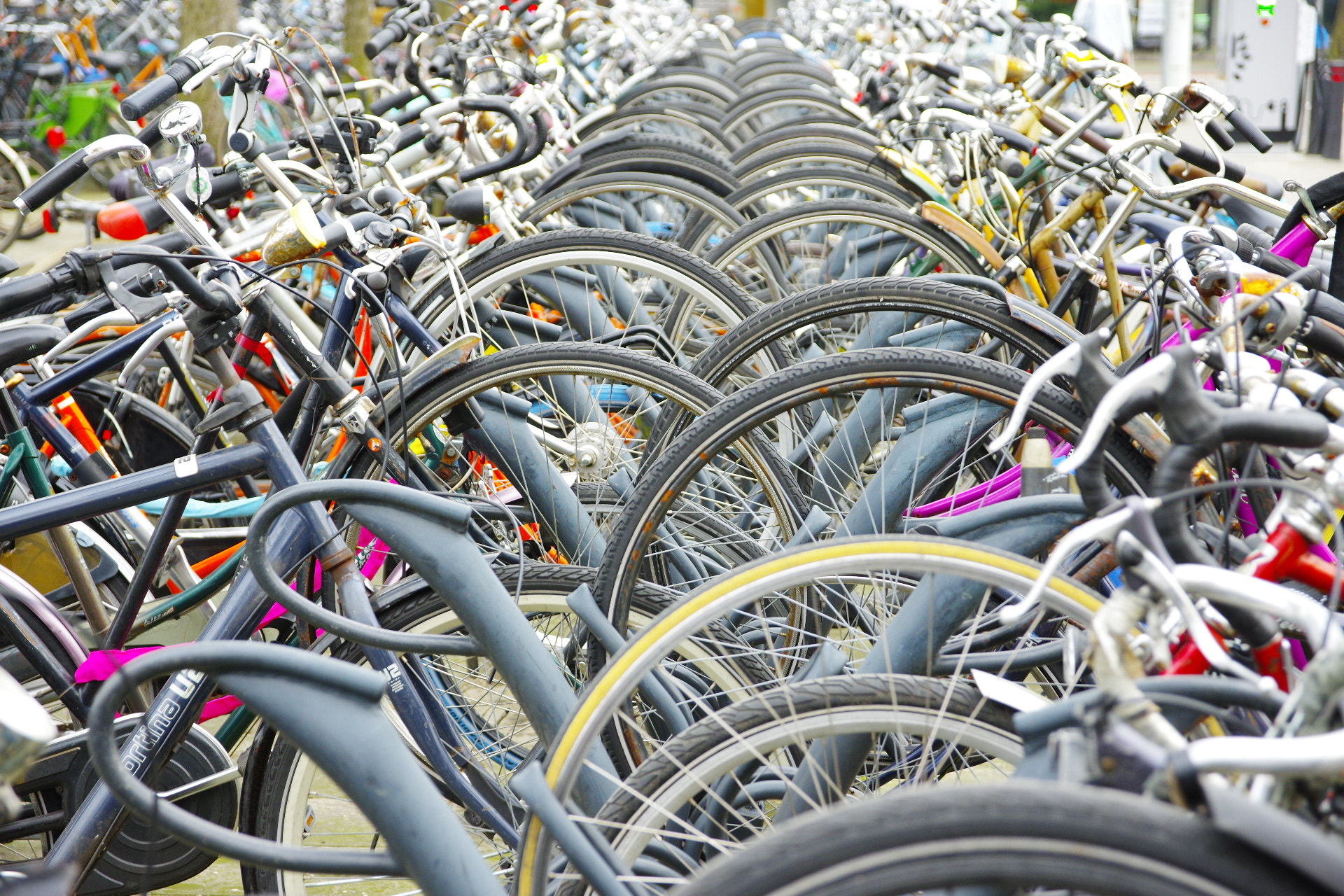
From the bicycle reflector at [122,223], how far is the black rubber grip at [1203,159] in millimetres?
2442

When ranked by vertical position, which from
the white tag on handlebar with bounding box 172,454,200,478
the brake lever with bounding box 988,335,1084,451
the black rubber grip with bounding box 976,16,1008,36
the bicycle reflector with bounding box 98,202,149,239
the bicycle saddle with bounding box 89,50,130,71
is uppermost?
the bicycle saddle with bounding box 89,50,130,71

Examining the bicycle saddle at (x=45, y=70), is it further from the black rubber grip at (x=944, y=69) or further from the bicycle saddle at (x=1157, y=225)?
the bicycle saddle at (x=1157, y=225)

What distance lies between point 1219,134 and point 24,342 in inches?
116

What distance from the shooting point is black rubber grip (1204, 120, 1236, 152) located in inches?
122

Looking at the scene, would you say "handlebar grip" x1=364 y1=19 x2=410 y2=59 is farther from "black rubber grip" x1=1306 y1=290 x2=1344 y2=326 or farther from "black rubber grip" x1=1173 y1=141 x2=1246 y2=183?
"black rubber grip" x1=1306 y1=290 x2=1344 y2=326

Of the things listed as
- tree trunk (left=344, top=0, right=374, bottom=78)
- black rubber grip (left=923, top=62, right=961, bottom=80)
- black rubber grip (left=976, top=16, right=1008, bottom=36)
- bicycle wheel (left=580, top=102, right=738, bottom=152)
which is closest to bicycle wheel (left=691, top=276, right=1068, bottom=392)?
black rubber grip (left=923, top=62, right=961, bottom=80)

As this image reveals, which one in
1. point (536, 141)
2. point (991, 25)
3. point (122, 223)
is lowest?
point (122, 223)

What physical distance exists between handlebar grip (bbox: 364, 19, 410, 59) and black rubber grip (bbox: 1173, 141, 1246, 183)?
2.49 m

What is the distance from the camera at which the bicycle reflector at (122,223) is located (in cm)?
212

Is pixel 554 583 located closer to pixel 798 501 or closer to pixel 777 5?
pixel 798 501

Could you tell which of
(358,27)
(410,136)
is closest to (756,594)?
(410,136)

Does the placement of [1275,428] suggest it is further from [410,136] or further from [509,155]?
[410,136]

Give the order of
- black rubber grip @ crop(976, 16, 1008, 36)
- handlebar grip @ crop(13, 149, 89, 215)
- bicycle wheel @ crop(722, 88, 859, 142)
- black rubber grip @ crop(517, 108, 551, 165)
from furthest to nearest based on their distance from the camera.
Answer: bicycle wheel @ crop(722, 88, 859, 142)
black rubber grip @ crop(976, 16, 1008, 36)
black rubber grip @ crop(517, 108, 551, 165)
handlebar grip @ crop(13, 149, 89, 215)

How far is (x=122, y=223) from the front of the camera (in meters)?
2.13
